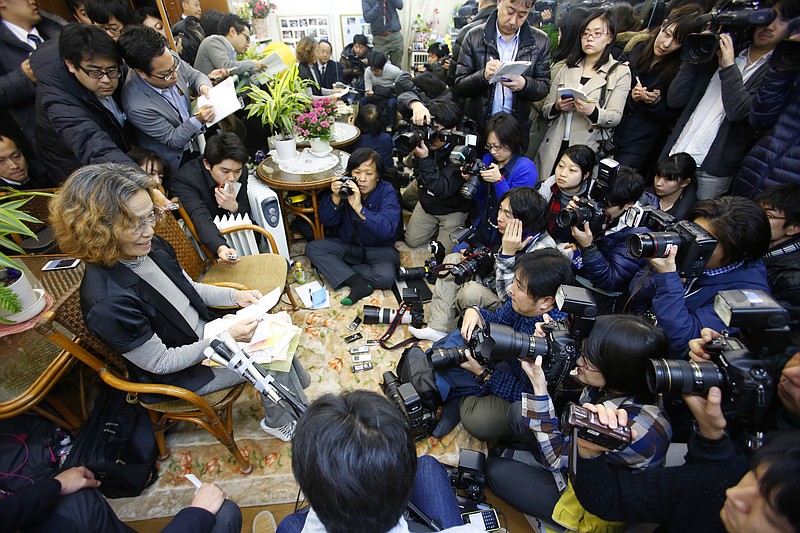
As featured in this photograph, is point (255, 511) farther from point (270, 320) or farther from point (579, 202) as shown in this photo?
point (579, 202)

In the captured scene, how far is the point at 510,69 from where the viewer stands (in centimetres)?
254

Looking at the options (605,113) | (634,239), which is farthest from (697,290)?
(605,113)

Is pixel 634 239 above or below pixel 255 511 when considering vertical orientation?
above

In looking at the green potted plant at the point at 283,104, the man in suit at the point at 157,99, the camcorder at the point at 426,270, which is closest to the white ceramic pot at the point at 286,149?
the green potted plant at the point at 283,104

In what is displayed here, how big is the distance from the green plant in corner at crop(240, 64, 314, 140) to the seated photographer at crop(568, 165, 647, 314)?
2297mm

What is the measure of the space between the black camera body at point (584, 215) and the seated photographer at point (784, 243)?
66 centimetres

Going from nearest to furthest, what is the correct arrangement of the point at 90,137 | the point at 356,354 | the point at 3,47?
1. the point at 90,137
2. the point at 3,47
3. the point at 356,354

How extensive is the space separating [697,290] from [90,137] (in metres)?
3.16

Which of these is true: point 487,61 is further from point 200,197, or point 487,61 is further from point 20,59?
point 20,59

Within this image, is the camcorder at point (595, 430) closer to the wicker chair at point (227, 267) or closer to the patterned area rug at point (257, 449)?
the patterned area rug at point (257, 449)

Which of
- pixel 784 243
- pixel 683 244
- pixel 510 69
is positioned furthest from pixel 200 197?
pixel 784 243

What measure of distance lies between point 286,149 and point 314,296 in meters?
1.22

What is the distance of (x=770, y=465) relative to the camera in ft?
2.55

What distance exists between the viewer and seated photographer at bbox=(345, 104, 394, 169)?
3.66 m
